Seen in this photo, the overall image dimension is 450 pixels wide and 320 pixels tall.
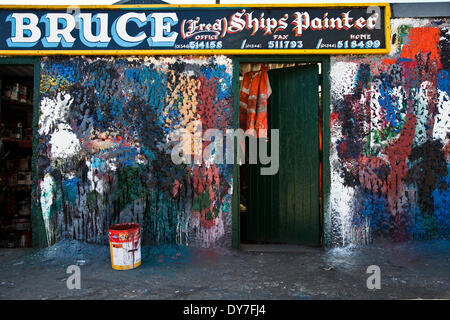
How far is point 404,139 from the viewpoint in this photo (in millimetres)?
5055

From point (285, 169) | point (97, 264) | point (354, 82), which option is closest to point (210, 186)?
point (285, 169)

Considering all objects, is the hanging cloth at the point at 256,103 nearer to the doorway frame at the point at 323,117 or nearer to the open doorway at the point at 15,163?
the doorway frame at the point at 323,117

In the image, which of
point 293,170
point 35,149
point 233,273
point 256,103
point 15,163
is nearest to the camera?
point 233,273

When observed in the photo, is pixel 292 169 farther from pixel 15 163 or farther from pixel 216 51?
pixel 15 163

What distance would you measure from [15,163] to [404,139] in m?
7.36

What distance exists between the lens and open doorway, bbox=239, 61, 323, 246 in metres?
5.25

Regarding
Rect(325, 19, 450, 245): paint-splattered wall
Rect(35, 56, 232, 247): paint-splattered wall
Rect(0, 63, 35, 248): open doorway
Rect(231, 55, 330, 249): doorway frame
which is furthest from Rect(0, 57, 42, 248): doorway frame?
Rect(325, 19, 450, 245): paint-splattered wall

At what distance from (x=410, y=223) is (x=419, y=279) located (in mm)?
1279

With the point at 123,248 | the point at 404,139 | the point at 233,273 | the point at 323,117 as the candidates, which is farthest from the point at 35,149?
the point at 404,139

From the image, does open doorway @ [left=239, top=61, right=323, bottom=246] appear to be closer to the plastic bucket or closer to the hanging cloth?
the hanging cloth

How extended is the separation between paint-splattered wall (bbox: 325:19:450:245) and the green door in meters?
0.56
